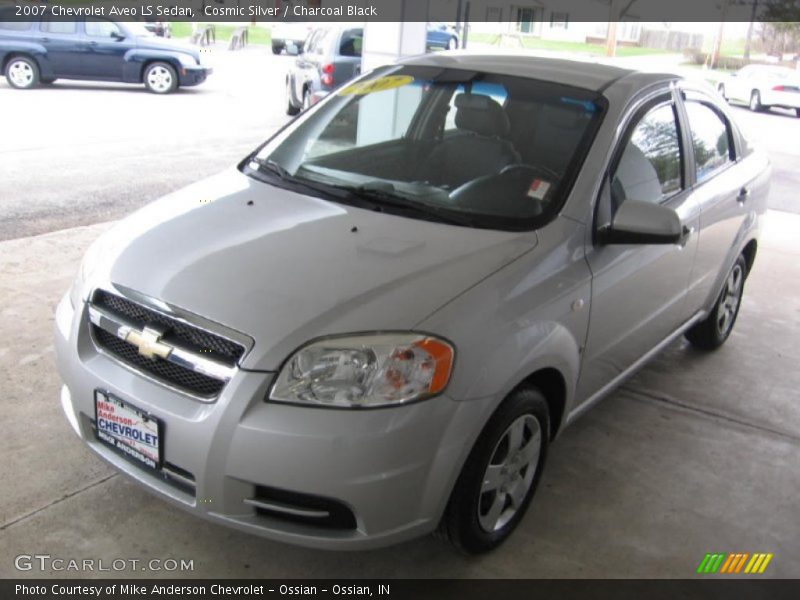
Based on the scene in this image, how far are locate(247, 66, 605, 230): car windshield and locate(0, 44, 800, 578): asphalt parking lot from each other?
116 cm

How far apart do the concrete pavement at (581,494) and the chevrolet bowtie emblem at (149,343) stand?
710 mm

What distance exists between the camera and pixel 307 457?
215 centimetres

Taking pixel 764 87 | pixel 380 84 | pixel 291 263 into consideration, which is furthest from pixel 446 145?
pixel 764 87

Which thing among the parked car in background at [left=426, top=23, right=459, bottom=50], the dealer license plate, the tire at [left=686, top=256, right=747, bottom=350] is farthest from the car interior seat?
the parked car in background at [left=426, top=23, right=459, bottom=50]

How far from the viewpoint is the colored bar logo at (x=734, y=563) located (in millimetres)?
2789

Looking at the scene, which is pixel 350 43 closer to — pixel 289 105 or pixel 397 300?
pixel 289 105

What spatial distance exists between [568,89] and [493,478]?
1597 mm

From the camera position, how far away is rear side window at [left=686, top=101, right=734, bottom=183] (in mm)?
3746

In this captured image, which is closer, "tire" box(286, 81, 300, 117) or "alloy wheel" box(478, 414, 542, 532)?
"alloy wheel" box(478, 414, 542, 532)

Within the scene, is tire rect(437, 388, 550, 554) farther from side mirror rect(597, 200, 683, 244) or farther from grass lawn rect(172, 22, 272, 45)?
grass lawn rect(172, 22, 272, 45)

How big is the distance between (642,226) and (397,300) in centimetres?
100

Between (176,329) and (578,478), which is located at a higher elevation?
(176,329)

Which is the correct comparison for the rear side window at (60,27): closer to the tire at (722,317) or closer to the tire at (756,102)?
the tire at (722,317)

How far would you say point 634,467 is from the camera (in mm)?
3375
